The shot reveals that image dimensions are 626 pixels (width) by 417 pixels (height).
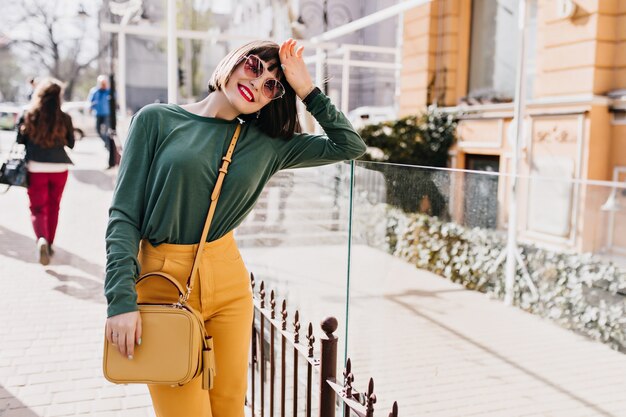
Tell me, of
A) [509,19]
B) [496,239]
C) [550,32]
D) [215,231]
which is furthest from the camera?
[509,19]

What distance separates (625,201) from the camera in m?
3.99

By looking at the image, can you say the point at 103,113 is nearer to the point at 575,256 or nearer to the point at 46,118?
the point at 46,118

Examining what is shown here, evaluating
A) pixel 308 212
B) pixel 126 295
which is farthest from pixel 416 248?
pixel 126 295

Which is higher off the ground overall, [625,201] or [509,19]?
[509,19]

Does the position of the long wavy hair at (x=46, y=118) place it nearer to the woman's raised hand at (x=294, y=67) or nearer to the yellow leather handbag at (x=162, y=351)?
the woman's raised hand at (x=294, y=67)

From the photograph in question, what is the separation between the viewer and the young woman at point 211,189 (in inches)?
74.6

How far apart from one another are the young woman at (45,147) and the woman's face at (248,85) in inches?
210

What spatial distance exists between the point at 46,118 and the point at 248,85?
5.48 m

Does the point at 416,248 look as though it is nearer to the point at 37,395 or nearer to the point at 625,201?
the point at 625,201

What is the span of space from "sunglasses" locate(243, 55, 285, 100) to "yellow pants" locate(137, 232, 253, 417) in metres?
0.53

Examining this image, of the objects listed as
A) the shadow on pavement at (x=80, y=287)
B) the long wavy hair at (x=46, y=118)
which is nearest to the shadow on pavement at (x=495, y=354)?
the shadow on pavement at (x=80, y=287)

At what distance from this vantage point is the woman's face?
2008mm

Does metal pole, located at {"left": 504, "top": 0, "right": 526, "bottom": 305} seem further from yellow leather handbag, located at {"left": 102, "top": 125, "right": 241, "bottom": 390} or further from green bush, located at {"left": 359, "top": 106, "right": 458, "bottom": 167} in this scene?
green bush, located at {"left": 359, "top": 106, "right": 458, "bottom": 167}

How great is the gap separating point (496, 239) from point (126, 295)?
13.7 feet
